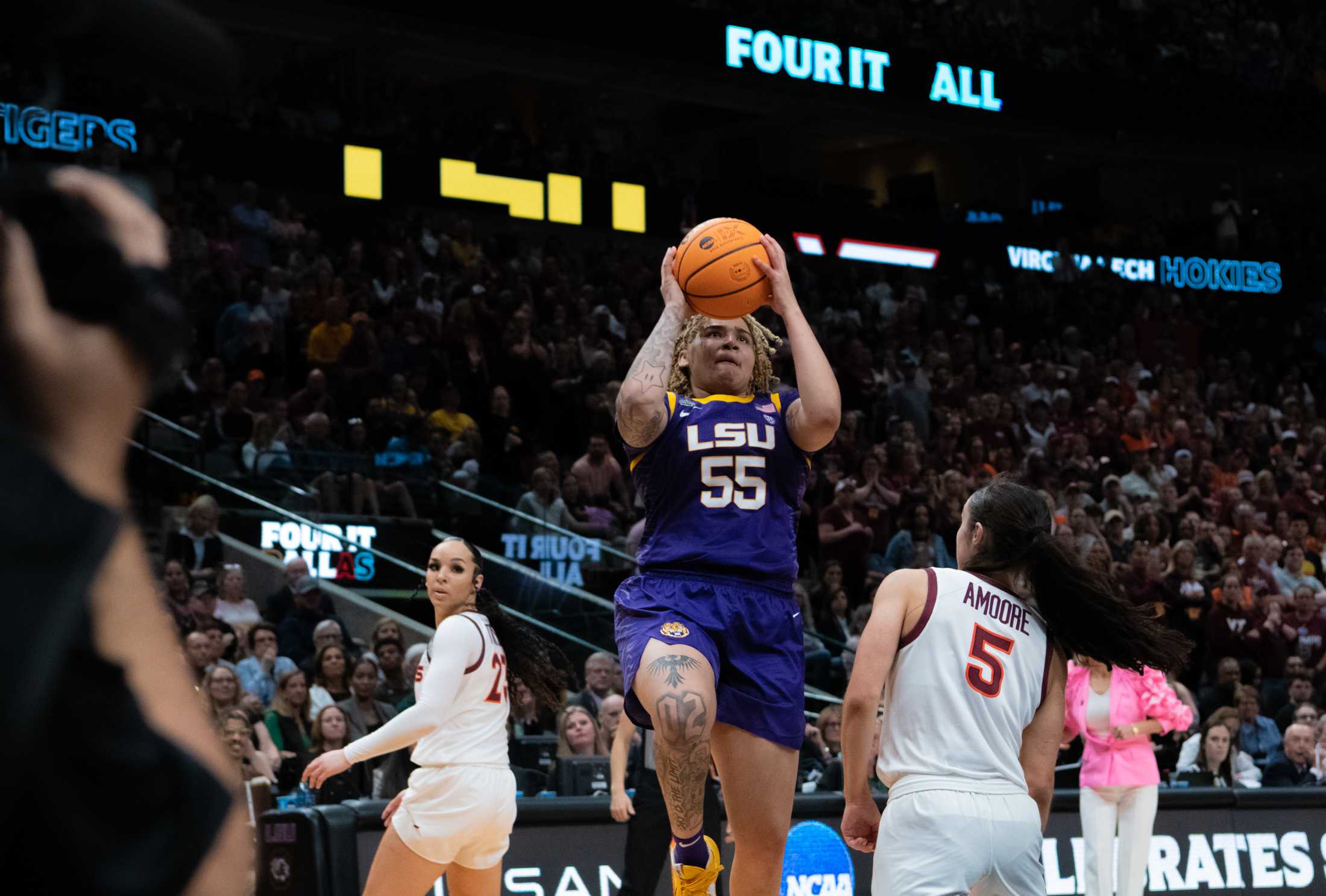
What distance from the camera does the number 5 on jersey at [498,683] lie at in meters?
6.61

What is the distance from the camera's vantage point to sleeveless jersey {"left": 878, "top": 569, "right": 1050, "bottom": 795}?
4.45m

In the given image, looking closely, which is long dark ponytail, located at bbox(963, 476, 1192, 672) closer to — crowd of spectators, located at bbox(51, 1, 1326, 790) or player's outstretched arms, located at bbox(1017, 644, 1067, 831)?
player's outstretched arms, located at bbox(1017, 644, 1067, 831)

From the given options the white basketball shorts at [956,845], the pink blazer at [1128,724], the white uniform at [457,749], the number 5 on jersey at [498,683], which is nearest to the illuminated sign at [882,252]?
the pink blazer at [1128,724]

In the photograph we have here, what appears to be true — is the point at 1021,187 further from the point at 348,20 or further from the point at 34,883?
the point at 34,883

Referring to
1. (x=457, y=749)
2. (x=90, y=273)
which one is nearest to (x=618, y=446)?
(x=457, y=749)

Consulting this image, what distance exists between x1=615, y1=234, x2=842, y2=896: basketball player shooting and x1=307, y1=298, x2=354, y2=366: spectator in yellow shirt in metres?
9.99

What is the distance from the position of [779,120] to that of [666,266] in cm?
2189

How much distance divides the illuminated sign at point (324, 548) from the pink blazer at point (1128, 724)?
6.06m

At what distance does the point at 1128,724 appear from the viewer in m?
8.93

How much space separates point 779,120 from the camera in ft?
87.9

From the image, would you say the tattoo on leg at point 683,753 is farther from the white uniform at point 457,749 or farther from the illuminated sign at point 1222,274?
the illuminated sign at point 1222,274

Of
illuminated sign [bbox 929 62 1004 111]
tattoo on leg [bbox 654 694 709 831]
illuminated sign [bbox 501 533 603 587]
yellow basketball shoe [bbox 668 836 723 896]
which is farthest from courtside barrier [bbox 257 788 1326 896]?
illuminated sign [bbox 929 62 1004 111]

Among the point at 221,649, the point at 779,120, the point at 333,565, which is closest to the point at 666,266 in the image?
the point at 221,649

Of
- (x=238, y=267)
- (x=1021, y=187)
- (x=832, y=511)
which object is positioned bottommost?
(x=832, y=511)
